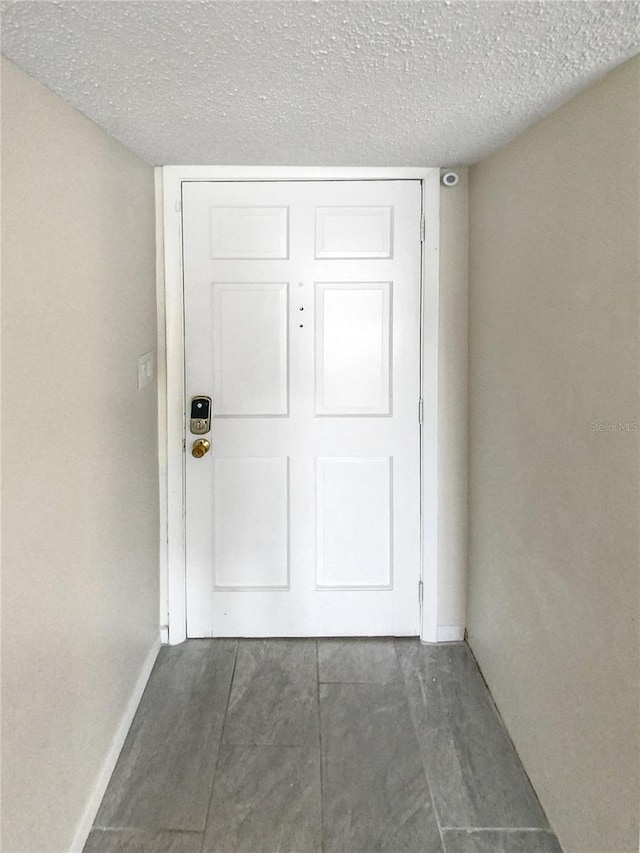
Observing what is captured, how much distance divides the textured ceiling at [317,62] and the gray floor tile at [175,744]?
1935 millimetres

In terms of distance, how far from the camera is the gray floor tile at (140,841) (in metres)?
1.53

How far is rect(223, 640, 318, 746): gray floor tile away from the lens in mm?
1958

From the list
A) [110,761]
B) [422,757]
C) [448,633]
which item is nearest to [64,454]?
[110,761]

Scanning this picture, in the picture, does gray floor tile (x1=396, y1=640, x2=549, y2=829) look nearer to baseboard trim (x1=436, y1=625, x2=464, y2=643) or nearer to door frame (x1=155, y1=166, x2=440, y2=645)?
baseboard trim (x1=436, y1=625, x2=464, y2=643)

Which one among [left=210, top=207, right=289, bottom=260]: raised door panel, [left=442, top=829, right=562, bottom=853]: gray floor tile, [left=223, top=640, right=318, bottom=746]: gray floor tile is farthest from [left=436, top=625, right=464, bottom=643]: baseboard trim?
[left=210, top=207, right=289, bottom=260]: raised door panel

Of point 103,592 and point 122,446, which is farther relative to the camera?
point 122,446

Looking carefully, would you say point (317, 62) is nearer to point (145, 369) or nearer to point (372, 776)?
point (145, 369)

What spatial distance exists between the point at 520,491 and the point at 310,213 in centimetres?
136

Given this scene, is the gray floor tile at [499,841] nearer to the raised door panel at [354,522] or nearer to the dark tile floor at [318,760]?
the dark tile floor at [318,760]

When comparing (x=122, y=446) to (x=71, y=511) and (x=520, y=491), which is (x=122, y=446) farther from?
(x=520, y=491)

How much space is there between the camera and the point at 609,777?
1.32 metres

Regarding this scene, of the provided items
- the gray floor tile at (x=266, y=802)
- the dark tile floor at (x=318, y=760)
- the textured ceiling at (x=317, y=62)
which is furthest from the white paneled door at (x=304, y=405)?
the gray floor tile at (x=266, y=802)

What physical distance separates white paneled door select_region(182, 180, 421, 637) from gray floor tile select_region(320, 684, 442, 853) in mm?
428

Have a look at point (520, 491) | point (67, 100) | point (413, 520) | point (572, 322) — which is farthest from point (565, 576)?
point (67, 100)
